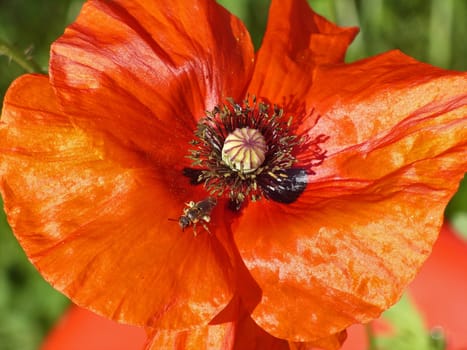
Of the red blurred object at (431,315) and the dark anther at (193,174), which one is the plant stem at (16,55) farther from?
the red blurred object at (431,315)

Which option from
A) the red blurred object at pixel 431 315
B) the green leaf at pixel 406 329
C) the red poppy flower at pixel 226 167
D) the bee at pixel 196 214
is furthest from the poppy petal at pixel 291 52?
the red blurred object at pixel 431 315

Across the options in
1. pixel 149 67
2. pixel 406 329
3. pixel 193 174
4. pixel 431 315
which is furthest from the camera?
pixel 431 315

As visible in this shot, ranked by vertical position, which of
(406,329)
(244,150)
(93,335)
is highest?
(244,150)

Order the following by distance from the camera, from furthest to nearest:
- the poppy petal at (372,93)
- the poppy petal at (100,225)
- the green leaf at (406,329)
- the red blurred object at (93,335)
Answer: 1. the red blurred object at (93,335)
2. the green leaf at (406,329)
3. the poppy petal at (372,93)
4. the poppy petal at (100,225)

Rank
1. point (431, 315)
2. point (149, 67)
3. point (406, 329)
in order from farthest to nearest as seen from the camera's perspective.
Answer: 1. point (431, 315)
2. point (406, 329)
3. point (149, 67)

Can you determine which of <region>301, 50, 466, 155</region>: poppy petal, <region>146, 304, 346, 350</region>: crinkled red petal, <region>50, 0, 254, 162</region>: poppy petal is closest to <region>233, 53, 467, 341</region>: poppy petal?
<region>301, 50, 466, 155</region>: poppy petal

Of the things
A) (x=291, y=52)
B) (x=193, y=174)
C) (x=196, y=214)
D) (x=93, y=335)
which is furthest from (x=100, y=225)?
(x=93, y=335)

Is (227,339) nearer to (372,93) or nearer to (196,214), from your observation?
(196,214)

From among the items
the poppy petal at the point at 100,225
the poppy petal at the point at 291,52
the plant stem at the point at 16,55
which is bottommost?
the poppy petal at the point at 100,225
